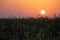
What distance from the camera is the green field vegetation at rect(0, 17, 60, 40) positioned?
382 cm

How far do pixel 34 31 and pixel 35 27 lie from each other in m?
0.10

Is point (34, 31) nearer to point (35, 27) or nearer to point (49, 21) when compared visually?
point (35, 27)

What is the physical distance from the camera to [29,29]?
390 cm

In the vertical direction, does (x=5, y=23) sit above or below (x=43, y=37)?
above

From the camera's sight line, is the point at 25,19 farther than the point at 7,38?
Yes

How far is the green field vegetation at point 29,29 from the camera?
12.5 ft

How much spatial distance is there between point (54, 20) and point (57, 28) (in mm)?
198

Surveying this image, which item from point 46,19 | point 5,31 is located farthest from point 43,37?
point 5,31

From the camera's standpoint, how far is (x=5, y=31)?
3896 millimetres

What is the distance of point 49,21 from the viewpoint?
4.06m

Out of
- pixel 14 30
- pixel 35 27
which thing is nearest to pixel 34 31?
pixel 35 27

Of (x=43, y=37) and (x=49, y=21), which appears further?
(x=49, y=21)

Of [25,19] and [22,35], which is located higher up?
[25,19]

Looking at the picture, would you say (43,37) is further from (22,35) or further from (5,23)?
(5,23)
